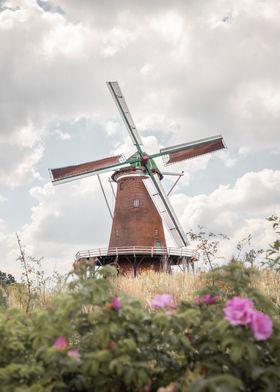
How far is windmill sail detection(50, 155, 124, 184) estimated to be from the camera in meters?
26.8

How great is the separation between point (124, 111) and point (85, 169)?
4.35 metres

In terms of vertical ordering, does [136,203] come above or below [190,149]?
below

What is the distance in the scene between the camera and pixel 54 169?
88.5ft

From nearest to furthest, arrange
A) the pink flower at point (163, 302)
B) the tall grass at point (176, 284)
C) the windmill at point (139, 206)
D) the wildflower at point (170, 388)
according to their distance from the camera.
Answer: the wildflower at point (170, 388) → the pink flower at point (163, 302) → the tall grass at point (176, 284) → the windmill at point (139, 206)

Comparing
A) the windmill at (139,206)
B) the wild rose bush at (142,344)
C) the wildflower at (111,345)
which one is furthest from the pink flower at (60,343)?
the windmill at (139,206)

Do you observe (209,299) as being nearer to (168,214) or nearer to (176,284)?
(176,284)

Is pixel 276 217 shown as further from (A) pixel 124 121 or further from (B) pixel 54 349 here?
(A) pixel 124 121

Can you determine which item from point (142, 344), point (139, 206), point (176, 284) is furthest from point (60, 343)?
point (139, 206)

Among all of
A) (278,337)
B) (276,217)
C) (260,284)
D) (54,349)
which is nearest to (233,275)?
(278,337)

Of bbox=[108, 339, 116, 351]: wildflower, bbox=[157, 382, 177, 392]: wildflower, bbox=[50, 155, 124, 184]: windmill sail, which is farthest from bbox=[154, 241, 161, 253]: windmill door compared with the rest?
bbox=[108, 339, 116, 351]: wildflower

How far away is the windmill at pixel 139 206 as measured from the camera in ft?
82.4

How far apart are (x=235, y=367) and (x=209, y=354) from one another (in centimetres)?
24

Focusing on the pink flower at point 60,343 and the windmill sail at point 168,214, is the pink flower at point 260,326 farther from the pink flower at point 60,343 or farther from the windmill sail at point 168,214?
the windmill sail at point 168,214

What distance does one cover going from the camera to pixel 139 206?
2561cm
